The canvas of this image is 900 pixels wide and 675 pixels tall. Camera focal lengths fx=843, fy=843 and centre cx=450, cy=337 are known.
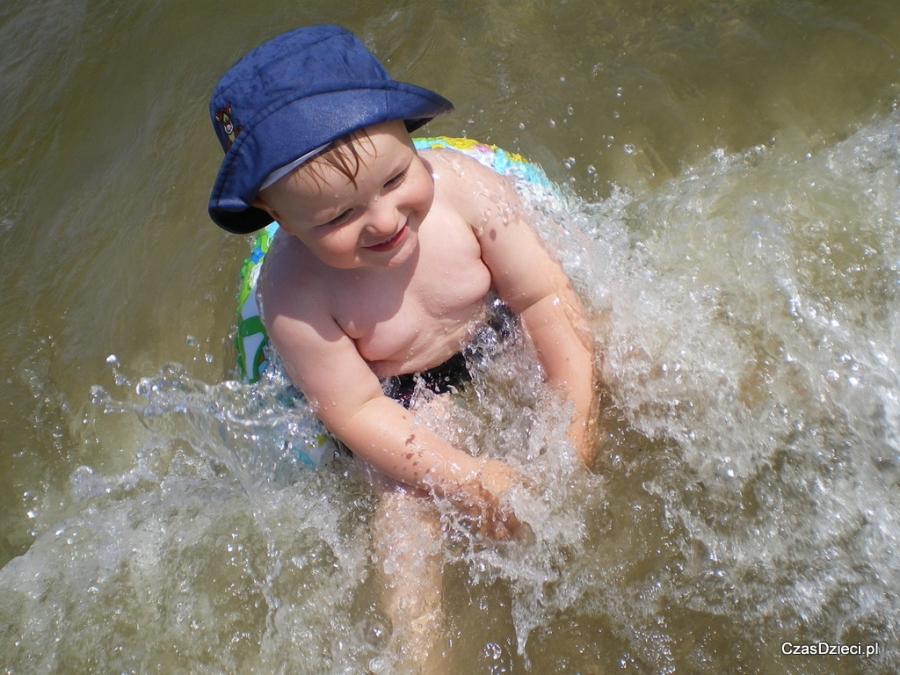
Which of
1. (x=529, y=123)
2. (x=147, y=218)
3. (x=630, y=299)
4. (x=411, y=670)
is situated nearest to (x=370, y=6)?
(x=529, y=123)

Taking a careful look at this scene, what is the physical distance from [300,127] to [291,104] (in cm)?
6

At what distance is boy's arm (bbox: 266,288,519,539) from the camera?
2418mm

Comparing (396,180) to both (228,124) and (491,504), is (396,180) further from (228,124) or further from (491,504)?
(491,504)

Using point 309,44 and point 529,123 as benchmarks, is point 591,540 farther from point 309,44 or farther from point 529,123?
point 529,123

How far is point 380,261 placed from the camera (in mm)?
2221

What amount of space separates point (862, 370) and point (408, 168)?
1411mm

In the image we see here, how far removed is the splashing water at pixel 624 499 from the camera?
217 cm

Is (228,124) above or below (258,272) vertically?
above

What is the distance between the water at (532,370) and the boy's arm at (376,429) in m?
0.11

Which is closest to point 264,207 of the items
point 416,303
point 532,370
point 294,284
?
point 294,284

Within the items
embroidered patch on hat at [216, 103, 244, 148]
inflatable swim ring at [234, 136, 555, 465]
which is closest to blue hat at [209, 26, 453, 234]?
embroidered patch on hat at [216, 103, 244, 148]

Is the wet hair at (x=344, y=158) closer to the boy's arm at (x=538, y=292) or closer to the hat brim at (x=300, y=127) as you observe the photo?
the hat brim at (x=300, y=127)

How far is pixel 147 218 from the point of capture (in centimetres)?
359

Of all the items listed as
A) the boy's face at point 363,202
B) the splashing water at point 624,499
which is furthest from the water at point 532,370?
the boy's face at point 363,202
